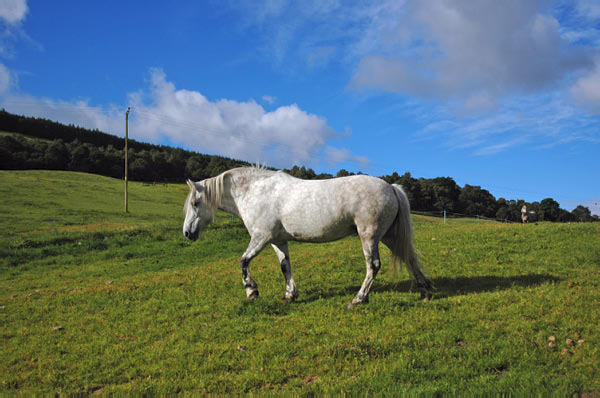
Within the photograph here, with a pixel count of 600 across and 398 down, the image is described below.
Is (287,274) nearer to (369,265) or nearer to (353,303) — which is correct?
(353,303)

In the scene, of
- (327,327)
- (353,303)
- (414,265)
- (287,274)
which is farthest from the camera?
(287,274)

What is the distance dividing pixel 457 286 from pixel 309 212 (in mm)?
4010

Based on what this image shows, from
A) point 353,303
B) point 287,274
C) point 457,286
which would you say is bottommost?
point 353,303

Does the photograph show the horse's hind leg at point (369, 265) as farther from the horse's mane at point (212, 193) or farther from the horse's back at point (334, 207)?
the horse's mane at point (212, 193)

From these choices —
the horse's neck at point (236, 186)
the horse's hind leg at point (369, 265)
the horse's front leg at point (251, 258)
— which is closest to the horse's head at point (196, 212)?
the horse's neck at point (236, 186)

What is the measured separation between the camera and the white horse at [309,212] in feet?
23.8

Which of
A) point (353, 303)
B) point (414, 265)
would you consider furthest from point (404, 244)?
point (353, 303)

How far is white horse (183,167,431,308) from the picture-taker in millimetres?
7266

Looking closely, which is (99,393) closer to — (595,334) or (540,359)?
(540,359)

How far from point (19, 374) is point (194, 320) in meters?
2.73

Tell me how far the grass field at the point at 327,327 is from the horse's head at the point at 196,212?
166 cm

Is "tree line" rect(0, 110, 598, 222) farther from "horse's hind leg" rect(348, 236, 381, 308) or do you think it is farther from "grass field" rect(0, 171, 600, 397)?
"horse's hind leg" rect(348, 236, 381, 308)

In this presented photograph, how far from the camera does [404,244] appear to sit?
25.1 feet

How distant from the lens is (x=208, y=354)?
5.50 m
